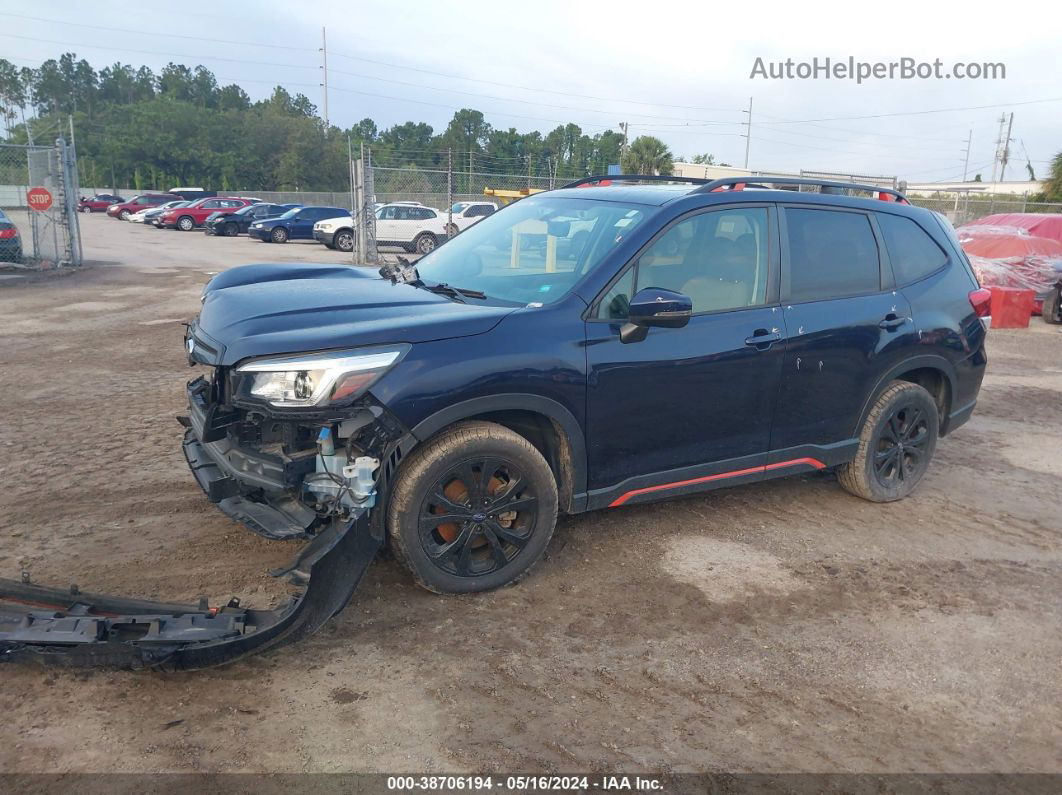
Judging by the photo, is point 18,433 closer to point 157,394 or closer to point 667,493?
point 157,394

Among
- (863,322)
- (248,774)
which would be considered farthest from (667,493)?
(248,774)

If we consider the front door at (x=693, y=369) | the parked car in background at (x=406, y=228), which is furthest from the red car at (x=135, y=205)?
the front door at (x=693, y=369)

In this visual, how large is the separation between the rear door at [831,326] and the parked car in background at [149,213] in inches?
1509

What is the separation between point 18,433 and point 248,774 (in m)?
4.58

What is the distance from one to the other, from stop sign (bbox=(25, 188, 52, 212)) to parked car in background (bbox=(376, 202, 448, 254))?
27.8ft

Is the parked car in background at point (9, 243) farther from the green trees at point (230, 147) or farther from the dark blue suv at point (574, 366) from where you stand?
the green trees at point (230, 147)

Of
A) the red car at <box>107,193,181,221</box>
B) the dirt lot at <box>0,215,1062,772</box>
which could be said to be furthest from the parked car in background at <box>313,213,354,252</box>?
the dirt lot at <box>0,215,1062,772</box>

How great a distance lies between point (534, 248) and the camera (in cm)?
465

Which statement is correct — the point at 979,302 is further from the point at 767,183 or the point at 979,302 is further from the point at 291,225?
the point at 291,225

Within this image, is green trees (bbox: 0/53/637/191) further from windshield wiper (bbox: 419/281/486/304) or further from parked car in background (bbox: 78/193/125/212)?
windshield wiper (bbox: 419/281/486/304)

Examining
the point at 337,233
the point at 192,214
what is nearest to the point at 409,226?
the point at 337,233

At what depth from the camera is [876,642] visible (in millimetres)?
3756

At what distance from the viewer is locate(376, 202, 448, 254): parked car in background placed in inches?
919

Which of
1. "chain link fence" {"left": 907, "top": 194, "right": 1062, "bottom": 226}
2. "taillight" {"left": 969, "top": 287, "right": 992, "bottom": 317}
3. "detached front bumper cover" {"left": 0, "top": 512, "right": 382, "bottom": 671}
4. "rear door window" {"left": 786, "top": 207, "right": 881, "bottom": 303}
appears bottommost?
"detached front bumper cover" {"left": 0, "top": 512, "right": 382, "bottom": 671}
